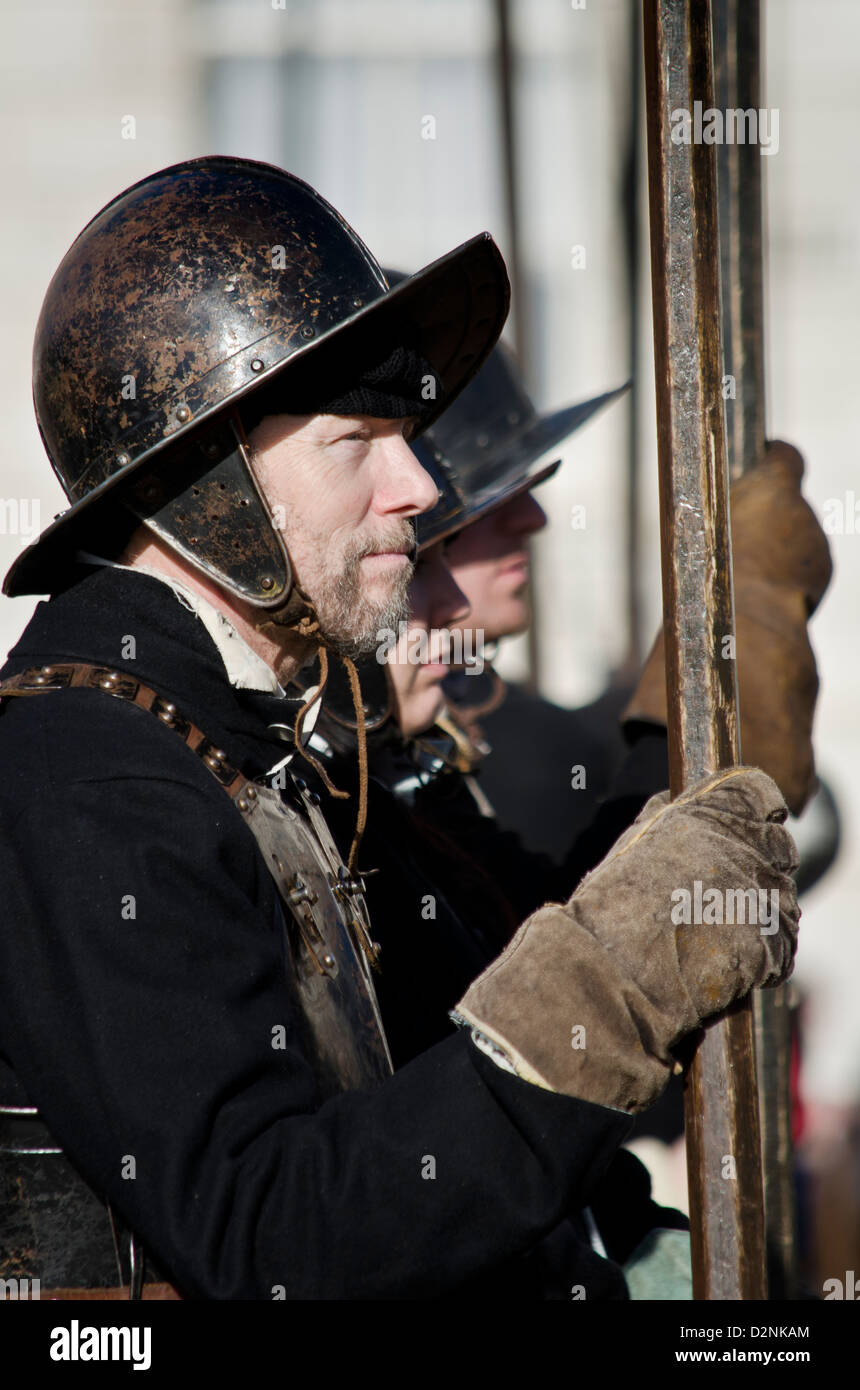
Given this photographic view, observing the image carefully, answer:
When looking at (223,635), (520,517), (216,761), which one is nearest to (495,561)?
(520,517)

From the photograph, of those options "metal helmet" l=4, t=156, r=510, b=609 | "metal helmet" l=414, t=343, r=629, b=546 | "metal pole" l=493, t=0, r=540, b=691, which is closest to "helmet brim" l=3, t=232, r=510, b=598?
"metal helmet" l=4, t=156, r=510, b=609

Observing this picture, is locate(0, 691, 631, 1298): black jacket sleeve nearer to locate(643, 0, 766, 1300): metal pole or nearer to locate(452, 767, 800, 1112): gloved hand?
locate(452, 767, 800, 1112): gloved hand

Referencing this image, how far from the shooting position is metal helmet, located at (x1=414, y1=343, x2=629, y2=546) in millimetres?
3168

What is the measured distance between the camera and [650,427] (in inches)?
246

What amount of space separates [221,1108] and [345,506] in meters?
0.80

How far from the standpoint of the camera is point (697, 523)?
62.5 inches

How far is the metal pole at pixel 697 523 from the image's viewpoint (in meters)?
1.54

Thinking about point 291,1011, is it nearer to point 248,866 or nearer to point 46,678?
point 248,866

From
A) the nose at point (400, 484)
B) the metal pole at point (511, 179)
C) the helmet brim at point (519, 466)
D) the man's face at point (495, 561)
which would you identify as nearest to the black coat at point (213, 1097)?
the nose at point (400, 484)

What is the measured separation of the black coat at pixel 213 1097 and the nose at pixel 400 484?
54 centimetres

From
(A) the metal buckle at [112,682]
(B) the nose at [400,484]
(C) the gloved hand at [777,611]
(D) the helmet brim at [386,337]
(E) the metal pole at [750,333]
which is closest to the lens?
(A) the metal buckle at [112,682]

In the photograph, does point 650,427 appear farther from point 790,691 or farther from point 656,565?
point 790,691

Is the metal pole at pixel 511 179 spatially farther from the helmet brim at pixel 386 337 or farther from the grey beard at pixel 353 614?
the grey beard at pixel 353 614
